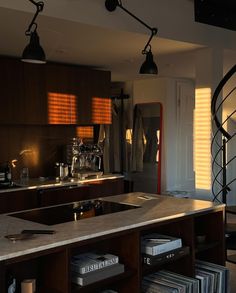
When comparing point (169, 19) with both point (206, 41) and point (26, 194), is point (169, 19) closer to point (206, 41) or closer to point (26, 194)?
point (206, 41)

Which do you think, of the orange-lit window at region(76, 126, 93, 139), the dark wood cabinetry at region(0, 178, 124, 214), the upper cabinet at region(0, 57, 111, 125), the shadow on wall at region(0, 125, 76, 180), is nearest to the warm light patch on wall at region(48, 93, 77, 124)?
the upper cabinet at region(0, 57, 111, 125)

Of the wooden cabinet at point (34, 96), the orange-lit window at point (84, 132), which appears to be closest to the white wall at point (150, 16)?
the wooden cabinet at point (34, 96)

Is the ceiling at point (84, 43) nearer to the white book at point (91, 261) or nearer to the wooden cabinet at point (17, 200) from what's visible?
the wooden cabinet at point (17, 200)

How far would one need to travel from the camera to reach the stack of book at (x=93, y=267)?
2.23 m

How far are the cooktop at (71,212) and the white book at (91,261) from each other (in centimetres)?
24

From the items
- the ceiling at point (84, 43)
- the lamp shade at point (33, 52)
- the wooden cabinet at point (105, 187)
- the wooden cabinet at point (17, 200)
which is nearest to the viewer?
the lamp shade at point (33, 52)

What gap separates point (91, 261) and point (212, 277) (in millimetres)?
1037

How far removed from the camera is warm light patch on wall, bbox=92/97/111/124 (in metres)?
5.77

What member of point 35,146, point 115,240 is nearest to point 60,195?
point 35,146

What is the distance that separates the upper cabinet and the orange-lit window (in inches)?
11.3

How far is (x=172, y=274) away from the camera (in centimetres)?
288

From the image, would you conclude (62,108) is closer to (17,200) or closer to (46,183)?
(46,183)

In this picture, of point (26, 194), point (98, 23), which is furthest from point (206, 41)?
point (26, 194)

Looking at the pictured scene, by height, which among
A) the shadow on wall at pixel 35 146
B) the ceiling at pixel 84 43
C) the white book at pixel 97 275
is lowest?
the white book at pixel 97 275
